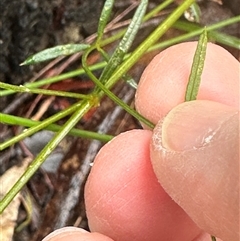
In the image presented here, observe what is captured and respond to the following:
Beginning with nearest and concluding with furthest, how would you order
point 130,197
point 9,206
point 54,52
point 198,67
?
1. point 198,67
2. point 130,197
3. point 54,52
4. point 9,206

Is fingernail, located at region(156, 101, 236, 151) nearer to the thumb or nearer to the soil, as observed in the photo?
the thumb

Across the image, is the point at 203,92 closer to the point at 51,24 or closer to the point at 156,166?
the point at 156,166

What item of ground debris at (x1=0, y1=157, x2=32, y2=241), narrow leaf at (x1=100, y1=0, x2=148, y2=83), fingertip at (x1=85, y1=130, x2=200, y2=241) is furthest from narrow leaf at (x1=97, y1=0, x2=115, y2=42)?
ground debris at (x1=0, y1=157, x2=32, y2=241)

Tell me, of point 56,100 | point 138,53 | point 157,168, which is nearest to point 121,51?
point 138,53

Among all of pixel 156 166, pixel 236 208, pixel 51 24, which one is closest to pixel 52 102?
pixel 51 24

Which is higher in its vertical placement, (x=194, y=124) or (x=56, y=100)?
(x=194, y=124)

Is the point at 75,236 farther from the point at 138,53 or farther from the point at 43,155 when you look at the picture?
the point at 138,53
